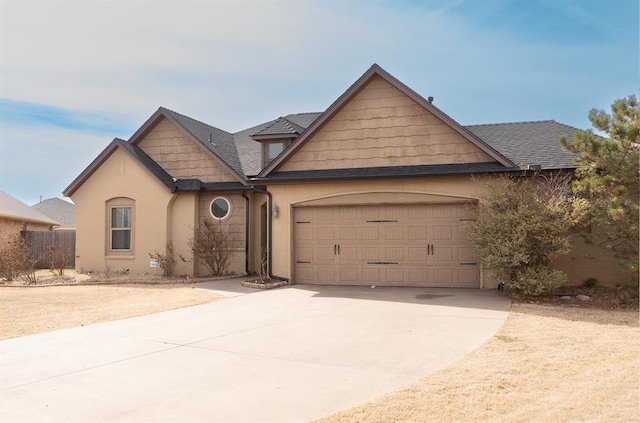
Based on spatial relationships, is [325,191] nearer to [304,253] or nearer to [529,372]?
[304,253]

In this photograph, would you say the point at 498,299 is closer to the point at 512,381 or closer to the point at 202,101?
the point at 512,381

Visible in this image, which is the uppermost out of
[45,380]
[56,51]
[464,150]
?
[56,51]

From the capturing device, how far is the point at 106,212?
18.9m

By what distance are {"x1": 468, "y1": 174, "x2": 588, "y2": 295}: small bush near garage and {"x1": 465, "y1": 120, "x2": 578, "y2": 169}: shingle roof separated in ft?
5.47

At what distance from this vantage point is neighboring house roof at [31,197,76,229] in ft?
124

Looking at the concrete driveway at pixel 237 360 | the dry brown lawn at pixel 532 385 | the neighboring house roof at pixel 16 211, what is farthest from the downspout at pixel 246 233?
the neighboring house roof at pixel 16 211

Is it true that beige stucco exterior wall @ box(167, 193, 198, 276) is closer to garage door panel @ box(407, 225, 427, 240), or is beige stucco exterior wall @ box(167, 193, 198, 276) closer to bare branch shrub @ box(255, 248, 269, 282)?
bare branch shrub @ box(255, 248, 269, 282)

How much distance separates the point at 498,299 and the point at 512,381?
254 inches

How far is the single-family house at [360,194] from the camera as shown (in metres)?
13.5

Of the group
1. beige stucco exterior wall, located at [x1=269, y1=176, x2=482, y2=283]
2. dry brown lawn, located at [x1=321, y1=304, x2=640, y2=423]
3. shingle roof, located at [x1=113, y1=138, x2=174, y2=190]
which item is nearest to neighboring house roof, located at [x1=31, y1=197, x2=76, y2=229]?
shingle roof, located at [x1=113, y1=138, x2=174, y2=190]

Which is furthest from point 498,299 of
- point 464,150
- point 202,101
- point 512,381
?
point 202,101

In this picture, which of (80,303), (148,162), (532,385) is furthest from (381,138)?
(532,385)

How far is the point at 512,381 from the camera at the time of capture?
5289 mm

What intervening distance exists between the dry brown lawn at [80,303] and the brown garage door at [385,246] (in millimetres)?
3580
